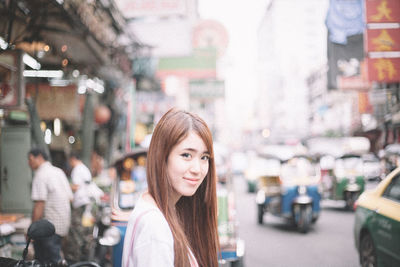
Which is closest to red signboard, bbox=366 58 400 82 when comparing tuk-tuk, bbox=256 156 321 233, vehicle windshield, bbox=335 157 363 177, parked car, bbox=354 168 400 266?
parked car, bbox=354 168 400 266

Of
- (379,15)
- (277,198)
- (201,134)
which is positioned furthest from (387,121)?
(201,134)

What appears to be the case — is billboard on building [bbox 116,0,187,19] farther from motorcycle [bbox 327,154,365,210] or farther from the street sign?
motorcycle [bbox 327,154,365,210]

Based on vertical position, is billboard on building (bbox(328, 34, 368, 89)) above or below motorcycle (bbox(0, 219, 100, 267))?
above

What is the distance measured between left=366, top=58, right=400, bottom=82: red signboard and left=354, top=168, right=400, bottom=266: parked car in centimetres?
209

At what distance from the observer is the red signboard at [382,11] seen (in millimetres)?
5555

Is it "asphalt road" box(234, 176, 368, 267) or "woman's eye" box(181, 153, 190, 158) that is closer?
"woman's eye" box(181, 153, 190, 158)

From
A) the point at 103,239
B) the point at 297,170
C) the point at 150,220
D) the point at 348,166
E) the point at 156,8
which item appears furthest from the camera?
the point at 348,166

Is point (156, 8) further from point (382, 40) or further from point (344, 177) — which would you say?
point (344, 177)

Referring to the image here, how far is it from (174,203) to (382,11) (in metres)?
5.42

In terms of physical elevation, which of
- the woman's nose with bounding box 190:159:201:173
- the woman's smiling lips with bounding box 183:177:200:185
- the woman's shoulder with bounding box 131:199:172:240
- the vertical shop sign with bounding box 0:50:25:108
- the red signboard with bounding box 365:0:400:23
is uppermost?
the red signboard with bounding box 365:0:400:23

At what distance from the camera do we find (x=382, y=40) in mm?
5902

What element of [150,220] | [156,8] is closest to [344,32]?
[150,220]

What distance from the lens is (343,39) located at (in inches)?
275

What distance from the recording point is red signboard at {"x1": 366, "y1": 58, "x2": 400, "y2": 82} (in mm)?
5957
